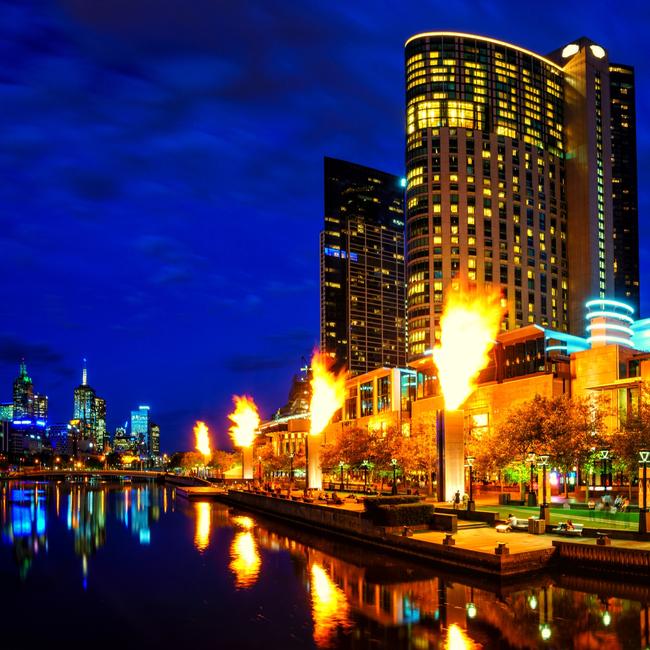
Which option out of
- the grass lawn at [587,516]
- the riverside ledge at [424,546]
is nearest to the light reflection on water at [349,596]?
the riverside ledge at [424,546]

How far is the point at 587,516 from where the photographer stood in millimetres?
43344

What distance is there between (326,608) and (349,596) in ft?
7.87

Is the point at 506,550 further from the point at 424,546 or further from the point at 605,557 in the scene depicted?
the point at 424,546

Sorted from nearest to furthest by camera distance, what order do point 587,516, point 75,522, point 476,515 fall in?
point 587,516
point 476,515
point 75,522

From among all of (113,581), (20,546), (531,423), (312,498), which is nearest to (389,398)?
(312,498)

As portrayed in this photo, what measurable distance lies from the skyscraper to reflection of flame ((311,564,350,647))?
115 m

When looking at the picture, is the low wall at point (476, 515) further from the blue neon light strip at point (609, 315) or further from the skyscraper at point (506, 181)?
the skyscraper at point (506, 181)

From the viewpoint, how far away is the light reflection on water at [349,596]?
25656mm

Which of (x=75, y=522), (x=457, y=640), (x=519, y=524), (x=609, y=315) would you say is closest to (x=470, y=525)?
(x=519, y=524)

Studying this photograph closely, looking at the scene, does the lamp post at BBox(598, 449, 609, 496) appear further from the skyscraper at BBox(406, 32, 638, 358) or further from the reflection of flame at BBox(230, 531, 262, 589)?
the skyscraper at BBox(406, 32, 638, 358)

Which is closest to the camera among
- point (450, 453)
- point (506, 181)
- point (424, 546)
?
point (424, 546)

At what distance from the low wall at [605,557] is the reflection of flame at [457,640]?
10.1 m

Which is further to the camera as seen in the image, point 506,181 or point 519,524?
point 506,181

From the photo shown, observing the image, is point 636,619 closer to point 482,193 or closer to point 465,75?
point 482,193
